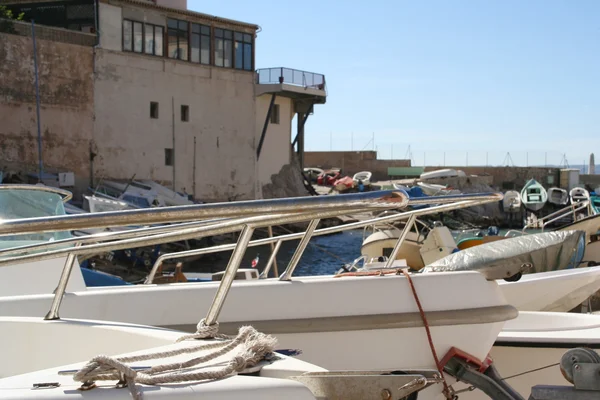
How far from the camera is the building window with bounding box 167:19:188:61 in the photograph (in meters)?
33.2

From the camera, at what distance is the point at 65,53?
29.7 metres

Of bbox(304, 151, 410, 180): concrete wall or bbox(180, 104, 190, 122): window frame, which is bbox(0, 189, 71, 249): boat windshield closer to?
bbox(180, 104, 190, 122): window frame

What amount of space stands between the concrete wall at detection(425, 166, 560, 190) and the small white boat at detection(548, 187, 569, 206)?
441 cm

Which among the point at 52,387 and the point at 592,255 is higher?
the point at 52,387

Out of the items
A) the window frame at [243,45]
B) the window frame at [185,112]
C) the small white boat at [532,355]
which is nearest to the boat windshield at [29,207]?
the small white boat at [532,355]

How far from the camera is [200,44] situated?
3441 cm

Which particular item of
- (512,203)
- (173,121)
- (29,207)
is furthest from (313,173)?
(29,207)

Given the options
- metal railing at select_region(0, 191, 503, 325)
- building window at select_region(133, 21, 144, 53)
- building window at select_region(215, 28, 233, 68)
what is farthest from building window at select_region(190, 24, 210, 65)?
metal railing at select_region(0, 191, 503, 325)

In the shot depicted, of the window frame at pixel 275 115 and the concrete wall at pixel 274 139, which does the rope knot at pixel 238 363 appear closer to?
the concrete wall at pixel 274 139

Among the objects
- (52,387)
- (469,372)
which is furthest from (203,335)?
(469,372)

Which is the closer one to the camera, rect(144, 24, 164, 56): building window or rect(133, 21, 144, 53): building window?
rect(133, 21, 144, 53): building window

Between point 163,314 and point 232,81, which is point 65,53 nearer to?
point 232,81

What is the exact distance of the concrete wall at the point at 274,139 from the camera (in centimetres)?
3722

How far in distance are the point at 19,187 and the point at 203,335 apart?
3697 mm
